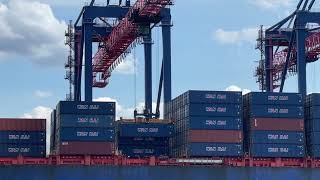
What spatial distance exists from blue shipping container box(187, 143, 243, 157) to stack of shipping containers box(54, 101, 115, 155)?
748cm

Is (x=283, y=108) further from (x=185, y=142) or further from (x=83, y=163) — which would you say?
(x=83, y=163)

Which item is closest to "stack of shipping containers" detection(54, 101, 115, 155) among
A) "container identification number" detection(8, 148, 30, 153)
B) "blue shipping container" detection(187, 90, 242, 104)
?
"container identification number" detection(8, 148, 30, 153)

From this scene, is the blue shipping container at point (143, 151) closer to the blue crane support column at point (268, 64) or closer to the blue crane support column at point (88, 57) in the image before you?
the blue crane support column at point (88, 57)

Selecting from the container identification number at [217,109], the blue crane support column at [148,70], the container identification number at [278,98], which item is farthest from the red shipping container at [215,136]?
the blue crane support column at [148,70]

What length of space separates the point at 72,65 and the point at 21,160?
32.0 m

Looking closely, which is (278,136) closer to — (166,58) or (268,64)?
(166,58)

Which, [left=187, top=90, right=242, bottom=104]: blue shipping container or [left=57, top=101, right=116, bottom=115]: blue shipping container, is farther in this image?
[left=187, top=90, right=242, bottom=104]: blue shipping container

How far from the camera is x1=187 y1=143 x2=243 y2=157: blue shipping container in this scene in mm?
76750

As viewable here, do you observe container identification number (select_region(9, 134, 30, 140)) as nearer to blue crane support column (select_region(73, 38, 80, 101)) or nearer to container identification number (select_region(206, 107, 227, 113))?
container identification number (select_region(206, 107, 227, 113))

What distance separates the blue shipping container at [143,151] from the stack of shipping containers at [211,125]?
11.8ft

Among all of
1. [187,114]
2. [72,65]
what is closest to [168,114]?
[187,114]

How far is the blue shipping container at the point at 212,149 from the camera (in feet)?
252

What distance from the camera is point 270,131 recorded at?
7806cm

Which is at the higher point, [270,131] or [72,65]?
[72,65]
